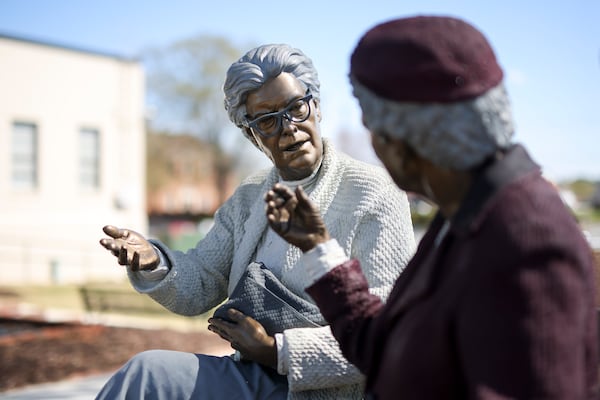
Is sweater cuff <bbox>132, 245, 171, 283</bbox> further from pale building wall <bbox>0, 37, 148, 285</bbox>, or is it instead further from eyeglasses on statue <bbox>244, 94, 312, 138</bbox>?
pale building wall <bbox>0, 37, 148, 285</bbox>

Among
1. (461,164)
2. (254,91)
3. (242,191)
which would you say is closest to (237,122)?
(254,91)

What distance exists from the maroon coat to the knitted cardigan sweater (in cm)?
71

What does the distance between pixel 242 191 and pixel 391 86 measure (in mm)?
1501

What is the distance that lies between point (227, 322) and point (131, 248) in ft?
1.34

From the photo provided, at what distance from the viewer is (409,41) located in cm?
139

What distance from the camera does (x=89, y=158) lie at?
19.8 m

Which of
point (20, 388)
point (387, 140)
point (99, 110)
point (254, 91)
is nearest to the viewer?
point (387, 140)

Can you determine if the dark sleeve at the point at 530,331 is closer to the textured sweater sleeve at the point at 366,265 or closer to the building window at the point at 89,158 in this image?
the textured sweater sleeve at the point at 366,265

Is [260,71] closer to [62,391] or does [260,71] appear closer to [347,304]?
[347,304]

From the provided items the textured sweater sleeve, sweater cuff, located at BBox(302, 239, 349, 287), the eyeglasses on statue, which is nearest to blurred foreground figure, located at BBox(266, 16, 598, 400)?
sweater cuff, located at BBox(302, 239, 349, 287)

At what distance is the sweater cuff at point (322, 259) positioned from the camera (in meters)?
1.68

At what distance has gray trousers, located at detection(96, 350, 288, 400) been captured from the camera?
2.27 meters

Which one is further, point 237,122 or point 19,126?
point 19,126

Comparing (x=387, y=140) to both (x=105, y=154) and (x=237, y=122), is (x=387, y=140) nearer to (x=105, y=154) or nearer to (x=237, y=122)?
(x=237, y=122)
